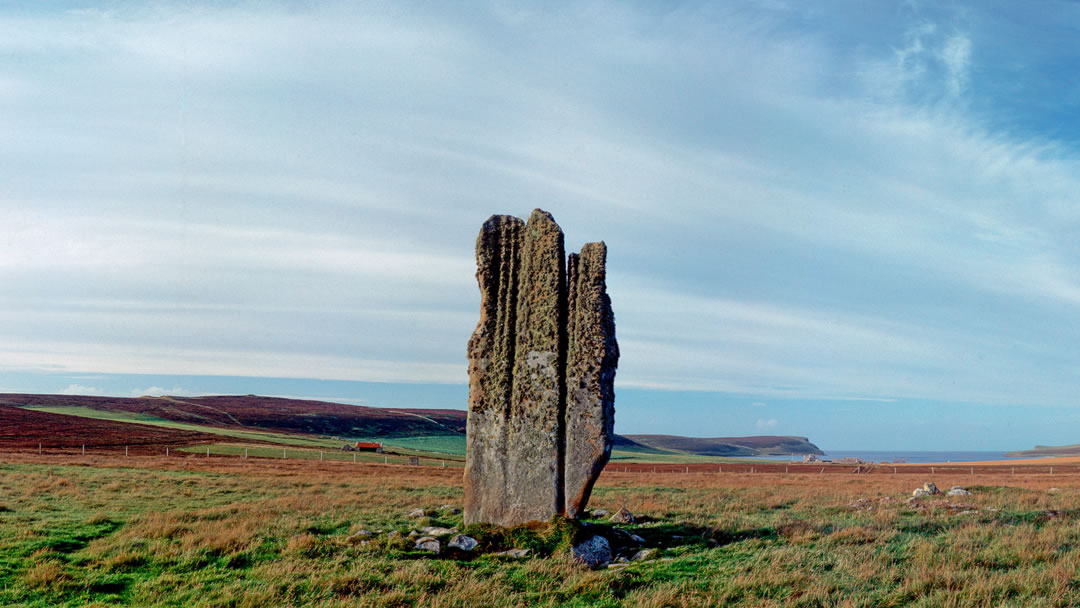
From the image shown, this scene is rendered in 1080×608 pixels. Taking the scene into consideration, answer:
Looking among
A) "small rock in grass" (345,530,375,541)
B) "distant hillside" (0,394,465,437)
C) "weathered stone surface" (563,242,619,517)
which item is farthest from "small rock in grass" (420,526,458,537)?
"distant hillside" (0,394,465,437)

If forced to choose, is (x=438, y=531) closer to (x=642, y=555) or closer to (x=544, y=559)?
(x=544, y=559)

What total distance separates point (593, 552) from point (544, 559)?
3.35ft

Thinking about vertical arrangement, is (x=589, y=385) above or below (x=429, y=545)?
above

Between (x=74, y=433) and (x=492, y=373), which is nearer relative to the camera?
(x=492, y=373)

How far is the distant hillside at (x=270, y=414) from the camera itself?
120 m

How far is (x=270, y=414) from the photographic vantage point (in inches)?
5226

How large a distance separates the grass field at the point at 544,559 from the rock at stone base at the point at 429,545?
0.81 ft

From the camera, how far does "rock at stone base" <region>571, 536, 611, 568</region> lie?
38.8 ft

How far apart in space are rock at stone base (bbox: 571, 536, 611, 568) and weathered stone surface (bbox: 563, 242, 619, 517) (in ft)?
5.16

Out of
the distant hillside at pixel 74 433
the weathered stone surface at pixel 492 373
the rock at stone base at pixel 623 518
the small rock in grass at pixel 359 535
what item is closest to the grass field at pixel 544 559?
the small rock in grass at pixel 359 535

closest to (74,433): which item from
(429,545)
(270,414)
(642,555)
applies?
(270,414)

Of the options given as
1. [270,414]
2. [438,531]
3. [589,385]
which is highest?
[589,385]

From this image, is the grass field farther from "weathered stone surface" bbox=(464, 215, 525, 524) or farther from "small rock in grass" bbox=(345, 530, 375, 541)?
"weathered stone surface" bbox=(464, 215, 525, 524)

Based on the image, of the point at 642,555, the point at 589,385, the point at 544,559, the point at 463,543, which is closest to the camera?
the point at 544,559
